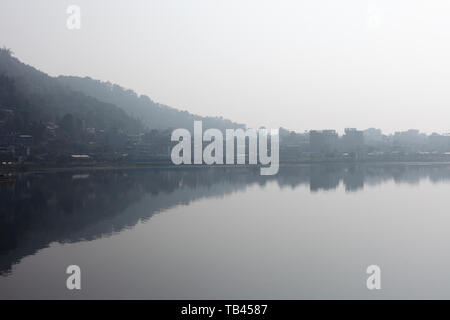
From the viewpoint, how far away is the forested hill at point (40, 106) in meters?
61.7

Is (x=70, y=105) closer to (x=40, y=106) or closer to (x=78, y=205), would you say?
(x=40, y=106)

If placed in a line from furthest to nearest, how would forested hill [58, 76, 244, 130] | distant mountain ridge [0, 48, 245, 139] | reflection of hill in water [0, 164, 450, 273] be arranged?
forested hill [58, 76, 244, 130], distant mountain ridge [0, 48, 245, 139], reflection of hill in water [0, 164, 450, 273]

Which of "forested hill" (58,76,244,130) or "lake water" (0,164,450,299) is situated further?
"forested hill" (58,76,244,130)

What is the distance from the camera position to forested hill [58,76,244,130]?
12674 cm

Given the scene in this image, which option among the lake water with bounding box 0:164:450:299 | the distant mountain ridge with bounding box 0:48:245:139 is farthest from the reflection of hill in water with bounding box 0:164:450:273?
the distant mountain ridge with bounding box 0:48:245:139

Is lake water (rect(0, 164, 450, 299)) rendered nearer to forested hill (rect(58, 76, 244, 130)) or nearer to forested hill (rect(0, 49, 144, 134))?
forested hill (rect(0, 49, 144, 134))

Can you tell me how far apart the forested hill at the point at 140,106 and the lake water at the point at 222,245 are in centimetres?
9585

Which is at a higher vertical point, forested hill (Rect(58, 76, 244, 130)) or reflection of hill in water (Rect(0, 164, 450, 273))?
forested hill (Rect(58, 76, 244, 130))

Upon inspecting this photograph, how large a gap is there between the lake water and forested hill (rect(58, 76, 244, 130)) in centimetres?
9585

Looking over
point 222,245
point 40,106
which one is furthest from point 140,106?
point 222,245

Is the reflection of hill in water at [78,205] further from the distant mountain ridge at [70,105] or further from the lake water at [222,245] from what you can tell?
the distant mountain ridge at [70,105]

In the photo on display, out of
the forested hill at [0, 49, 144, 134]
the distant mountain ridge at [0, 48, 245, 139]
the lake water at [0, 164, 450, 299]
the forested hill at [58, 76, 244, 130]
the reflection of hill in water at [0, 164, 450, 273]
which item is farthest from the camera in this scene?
the forested hill at [58, 76, 244, 130]

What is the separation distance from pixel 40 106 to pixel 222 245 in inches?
2730
